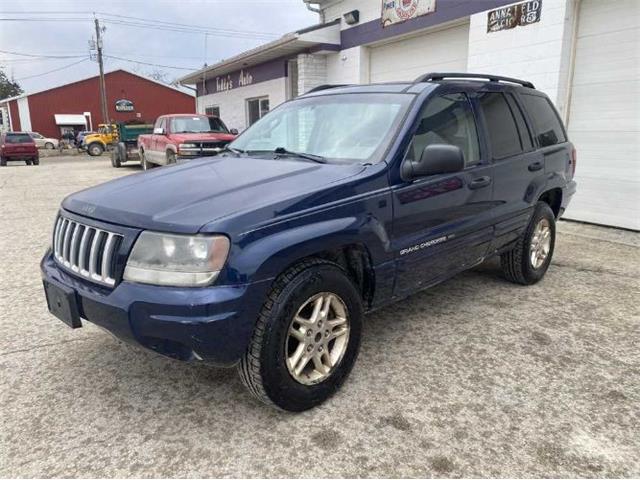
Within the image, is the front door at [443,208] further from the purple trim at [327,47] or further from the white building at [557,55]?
the purple trim at [327,47]

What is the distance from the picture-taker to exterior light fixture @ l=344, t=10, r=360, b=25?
1102 centimetres

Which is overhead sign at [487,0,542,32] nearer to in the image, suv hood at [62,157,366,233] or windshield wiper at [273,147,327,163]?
windshield wiper at [273,147,327,163]

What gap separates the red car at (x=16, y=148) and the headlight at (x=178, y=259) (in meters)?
25.4

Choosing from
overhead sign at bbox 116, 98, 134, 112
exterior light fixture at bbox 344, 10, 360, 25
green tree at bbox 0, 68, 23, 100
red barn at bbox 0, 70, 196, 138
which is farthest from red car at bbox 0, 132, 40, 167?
green tree at bbox 0, 68, 23, 100

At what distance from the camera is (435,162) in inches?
115

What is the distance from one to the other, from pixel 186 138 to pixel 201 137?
0.39m

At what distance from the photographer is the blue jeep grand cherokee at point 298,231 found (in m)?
2.28

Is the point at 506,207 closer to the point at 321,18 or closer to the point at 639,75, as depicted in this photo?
the point at 639,75

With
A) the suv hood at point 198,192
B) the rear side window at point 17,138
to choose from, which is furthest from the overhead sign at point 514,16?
the rear side window at point 17,138

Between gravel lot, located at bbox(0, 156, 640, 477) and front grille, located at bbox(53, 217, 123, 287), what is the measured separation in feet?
2.53

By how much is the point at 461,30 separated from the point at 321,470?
28.1ft

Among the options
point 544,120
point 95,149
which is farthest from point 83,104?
point 544,120

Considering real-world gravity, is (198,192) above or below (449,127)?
below

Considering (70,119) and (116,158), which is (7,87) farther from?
(116,158)
